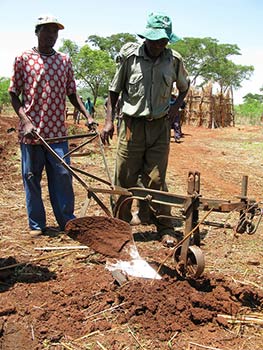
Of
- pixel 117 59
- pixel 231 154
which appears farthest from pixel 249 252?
pixel 231 154

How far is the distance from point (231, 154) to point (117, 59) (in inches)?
355

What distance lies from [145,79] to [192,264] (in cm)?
199

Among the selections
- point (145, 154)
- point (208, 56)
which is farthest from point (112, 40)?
point (145, 154)

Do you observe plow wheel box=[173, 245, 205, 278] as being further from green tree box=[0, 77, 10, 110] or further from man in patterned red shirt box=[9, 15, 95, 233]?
green tree box=[0, 77, 10, 110]

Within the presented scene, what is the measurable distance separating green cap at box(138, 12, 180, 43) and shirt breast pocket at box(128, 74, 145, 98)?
Answer: 408 millimetres

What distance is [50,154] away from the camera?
5.02 meters

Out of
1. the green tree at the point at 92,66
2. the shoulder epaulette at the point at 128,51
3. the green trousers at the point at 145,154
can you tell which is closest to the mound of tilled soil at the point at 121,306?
the green trousers at the point at 145,154

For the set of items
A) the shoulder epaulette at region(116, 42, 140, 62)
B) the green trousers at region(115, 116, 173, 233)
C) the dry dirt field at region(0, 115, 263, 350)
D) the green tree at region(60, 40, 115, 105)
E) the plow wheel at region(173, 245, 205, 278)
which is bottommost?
the dry dirt field at region(0, 115, 263, 350)

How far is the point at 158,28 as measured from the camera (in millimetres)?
4465

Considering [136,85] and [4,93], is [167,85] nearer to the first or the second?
[136,85]

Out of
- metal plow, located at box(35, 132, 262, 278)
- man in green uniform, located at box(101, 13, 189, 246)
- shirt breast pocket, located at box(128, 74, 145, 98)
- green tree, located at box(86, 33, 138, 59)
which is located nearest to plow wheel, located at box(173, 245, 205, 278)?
metal plow, located at box(35, 132, 262, 278)

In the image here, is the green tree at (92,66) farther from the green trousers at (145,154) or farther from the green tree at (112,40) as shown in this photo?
the green trousers at (145,154)

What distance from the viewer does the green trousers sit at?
4.96 metres

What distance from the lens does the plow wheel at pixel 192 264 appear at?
3509 millimetres
